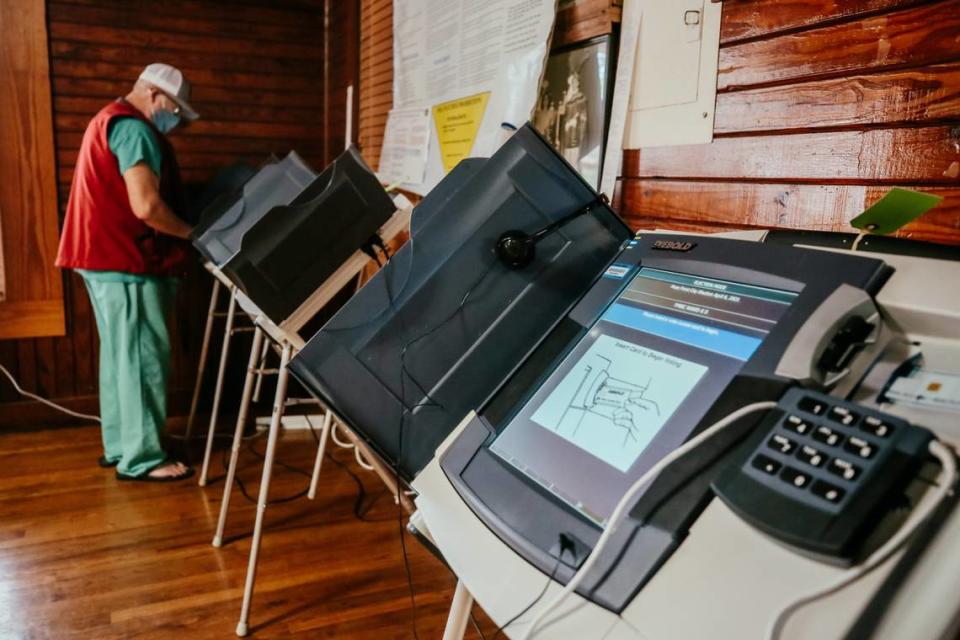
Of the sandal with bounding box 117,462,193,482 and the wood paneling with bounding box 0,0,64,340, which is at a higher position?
the wood paneling with bounding box 0,0,64,340

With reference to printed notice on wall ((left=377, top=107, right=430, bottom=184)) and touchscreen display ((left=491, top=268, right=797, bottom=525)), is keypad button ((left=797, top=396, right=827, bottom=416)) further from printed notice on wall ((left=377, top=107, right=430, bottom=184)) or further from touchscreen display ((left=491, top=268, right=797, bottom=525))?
printed notice on wall ((left=377, top=107, right=430, bottom=184))

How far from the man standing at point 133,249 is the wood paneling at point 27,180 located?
1.93 ft

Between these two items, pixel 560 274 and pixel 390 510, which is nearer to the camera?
pixel 560 274

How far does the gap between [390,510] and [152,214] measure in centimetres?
135

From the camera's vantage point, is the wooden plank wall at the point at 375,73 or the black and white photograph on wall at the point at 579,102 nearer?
the black and white photograph on wall at the point at 579,102

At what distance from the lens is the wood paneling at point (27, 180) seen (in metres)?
2.96

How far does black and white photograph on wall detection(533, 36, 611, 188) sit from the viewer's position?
158 centimetres

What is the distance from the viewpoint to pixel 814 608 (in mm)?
439

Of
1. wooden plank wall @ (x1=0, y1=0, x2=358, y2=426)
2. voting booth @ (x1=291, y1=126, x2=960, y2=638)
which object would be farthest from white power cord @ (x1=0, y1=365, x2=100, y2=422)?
voting booth @ (x1=291, y1=126, x2=960, y2=638)

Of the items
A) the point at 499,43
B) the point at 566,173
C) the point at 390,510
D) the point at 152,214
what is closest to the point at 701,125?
the point at 566,173

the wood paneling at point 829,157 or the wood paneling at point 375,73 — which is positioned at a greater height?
the wood paneling at point 375,73

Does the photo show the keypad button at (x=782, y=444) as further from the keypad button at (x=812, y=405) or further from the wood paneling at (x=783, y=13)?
the wood paneling at (x=783, y=13)

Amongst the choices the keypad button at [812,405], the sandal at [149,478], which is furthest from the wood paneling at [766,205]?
the sandal at [149,478]

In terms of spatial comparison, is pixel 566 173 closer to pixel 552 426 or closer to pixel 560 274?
pixel 560 274
